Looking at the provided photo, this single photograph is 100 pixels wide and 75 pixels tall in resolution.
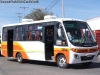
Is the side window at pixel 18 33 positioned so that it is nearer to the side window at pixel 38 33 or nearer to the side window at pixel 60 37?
the side window at pixel 38 33

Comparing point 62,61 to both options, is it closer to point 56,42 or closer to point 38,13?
point 56,42

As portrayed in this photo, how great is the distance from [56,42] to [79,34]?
1.38 metres

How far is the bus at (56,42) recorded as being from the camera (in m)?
13.2

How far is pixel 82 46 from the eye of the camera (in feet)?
43.1

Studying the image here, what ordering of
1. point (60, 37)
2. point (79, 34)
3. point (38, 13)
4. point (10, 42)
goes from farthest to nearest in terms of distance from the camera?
point (38, 13) → point (10, 42) → point (60, 37) → point (79, 34)

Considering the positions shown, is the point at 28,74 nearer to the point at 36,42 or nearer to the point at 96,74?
the point at 96,74

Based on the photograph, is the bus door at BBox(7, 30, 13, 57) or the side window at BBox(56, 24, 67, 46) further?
the bus door at BBox(7, 30, 13, 57)

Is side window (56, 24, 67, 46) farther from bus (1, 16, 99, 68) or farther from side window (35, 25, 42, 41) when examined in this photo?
side window (35, 25, 42, 41)

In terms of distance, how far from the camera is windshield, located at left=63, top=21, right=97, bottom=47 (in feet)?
43.5

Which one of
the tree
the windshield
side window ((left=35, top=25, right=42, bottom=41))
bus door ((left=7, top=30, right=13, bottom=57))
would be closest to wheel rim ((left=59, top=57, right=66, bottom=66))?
the windshield

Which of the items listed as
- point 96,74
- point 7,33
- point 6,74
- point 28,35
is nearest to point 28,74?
point 6,74

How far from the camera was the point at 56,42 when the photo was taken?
14.0 meters

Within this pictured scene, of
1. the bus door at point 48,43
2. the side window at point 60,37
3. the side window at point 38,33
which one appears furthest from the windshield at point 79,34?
the side window at point 38,33

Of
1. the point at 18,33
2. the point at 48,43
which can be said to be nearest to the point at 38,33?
the point at 48,43
